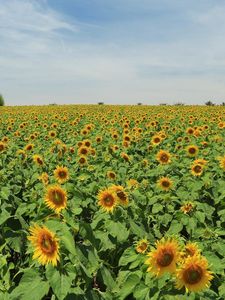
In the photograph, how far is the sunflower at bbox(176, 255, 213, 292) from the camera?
298 cm

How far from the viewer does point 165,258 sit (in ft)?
10.1

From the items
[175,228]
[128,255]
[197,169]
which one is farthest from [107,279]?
[197,169]

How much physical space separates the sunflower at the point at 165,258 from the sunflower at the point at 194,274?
67 mm

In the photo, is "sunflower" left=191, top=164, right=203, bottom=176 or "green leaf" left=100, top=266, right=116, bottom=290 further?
"sunflower" left=191, top=164, right=203, bottom=176

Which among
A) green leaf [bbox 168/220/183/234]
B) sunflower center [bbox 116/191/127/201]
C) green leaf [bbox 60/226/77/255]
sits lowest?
green leaf [bbox 168/220/183/234]

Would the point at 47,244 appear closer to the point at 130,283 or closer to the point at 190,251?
the point at 130,283

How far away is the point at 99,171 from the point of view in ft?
27.6

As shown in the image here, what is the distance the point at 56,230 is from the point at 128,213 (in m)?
1.51

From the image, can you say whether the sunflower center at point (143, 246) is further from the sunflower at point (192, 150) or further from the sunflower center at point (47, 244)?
Result: the sunflower at point (192, 150)

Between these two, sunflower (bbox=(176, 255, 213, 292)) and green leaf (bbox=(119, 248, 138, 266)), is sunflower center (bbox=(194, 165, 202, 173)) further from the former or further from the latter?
sunflower (bbox=(176, 255, 213, 292))

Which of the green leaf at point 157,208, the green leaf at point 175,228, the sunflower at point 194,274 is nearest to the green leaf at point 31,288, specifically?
the sunflower at point 194,274

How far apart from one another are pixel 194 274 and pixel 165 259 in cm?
20

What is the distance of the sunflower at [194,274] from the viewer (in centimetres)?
298

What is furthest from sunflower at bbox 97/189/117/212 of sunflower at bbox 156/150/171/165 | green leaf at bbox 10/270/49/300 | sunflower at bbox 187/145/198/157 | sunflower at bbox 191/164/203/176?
sunflower at bbox 187/145/198/157
